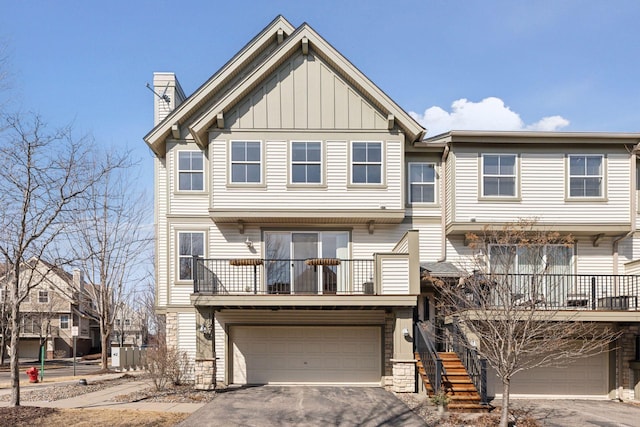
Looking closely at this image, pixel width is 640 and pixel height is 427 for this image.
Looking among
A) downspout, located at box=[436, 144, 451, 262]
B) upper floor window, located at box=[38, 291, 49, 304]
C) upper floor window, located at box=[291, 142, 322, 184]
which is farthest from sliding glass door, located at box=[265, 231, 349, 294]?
upper floor window, located at box=[38, 291, 49, 304]

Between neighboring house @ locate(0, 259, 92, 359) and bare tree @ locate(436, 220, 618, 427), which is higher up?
bare tree @ locate(436, 220, 618, 427)

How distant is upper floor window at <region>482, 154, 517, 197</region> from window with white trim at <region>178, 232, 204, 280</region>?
978cm

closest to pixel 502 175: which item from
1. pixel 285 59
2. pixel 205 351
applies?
pixel 285 59

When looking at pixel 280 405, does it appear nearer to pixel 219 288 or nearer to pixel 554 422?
pixel 219 288

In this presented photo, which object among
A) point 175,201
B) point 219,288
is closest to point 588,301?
point 219,288

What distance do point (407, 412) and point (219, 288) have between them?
273 inches

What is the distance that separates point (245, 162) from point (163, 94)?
543 cm

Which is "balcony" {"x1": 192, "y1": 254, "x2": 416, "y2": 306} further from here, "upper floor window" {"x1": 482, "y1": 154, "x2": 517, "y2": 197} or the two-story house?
"upper floor window" {"x1": 482, "y1": 154, "x2": 517, "y2": 197}

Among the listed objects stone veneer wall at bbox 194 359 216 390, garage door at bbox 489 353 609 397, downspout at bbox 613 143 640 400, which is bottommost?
garage door at bbox 489 353 609 397

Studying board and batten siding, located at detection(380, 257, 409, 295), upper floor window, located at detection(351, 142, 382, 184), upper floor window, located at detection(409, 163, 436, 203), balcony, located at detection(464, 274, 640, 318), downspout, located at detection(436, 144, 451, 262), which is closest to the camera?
balcony, located at detection(464, 274, 640, 318)

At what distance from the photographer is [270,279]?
16.0m

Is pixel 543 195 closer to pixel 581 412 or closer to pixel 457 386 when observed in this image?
pixel 581 412

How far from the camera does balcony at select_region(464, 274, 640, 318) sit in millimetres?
11094

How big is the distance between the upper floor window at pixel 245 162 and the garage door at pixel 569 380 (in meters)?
10.6
